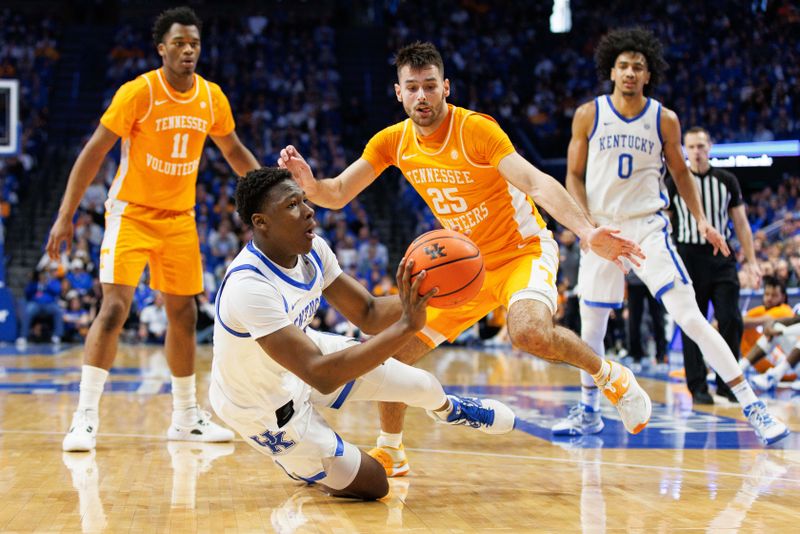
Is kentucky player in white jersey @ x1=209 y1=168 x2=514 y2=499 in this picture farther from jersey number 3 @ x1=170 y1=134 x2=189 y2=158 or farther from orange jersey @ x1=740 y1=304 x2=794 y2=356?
orange jersey @ x1=740 y1=304 x2=794 y2=356

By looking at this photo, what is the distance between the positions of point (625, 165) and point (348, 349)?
10.3 feet

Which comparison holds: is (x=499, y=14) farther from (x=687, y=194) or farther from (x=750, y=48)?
(x=687, y=194)

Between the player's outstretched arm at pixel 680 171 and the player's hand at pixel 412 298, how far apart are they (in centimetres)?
315

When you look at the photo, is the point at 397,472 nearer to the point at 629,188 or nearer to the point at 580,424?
the point at 580,424

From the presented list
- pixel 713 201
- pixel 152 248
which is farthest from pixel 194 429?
pixel 713 201

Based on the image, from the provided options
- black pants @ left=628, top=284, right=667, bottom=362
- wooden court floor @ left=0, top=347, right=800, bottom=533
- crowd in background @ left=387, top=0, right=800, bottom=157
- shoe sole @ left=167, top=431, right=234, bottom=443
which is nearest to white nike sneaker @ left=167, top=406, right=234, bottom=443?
shoe sole @ left=167, top=431, right=234, bottom=443

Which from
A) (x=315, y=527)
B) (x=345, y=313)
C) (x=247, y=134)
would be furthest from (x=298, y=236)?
(x=247, y=134)

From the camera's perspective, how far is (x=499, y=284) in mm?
4910

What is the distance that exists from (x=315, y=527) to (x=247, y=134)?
18.3 metres

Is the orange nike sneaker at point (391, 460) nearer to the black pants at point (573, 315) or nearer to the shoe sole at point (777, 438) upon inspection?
the shoe sole at point (777, 438)

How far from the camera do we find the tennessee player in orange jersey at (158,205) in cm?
555

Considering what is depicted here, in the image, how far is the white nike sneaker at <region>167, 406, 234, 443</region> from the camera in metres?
5.68

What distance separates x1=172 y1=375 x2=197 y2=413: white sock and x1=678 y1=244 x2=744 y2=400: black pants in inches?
161

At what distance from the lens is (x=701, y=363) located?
306 inches
